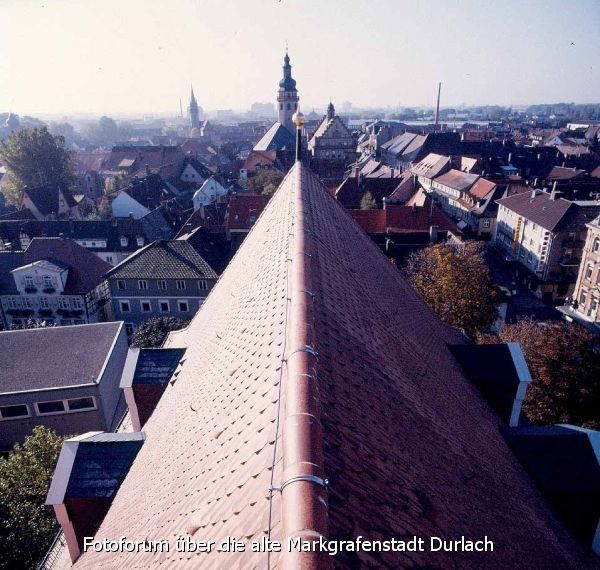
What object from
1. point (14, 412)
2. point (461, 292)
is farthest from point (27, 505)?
point (461, 292)

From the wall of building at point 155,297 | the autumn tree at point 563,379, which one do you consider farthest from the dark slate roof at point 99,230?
the autumn tree at point 563,379

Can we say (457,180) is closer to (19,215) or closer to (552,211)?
(552,211)

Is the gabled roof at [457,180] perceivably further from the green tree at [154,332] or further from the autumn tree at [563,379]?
the green tree at [154,332]

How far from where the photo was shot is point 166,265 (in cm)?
3406

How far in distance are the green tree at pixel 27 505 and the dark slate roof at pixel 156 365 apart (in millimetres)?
6769

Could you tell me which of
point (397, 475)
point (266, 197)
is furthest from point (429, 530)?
point (266, 197)

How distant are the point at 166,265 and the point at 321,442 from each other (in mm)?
32516

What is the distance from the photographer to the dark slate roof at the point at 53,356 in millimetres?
23766

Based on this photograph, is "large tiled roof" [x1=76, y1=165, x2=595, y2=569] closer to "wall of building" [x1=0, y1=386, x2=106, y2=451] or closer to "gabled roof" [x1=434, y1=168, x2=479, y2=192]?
"wall of building" [x1=0, y1=386, x2=106, y2=451]

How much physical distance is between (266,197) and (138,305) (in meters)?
18.4

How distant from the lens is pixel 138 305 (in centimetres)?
3497

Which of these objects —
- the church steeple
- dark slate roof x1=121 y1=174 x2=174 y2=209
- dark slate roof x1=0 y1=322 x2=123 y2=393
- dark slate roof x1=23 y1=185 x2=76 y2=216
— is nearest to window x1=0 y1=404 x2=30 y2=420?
dark slate roof x1=0 y1=322 x2=123 y2=393

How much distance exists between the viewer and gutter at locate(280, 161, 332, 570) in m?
2.53

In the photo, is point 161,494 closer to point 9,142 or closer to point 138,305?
point 138,305
